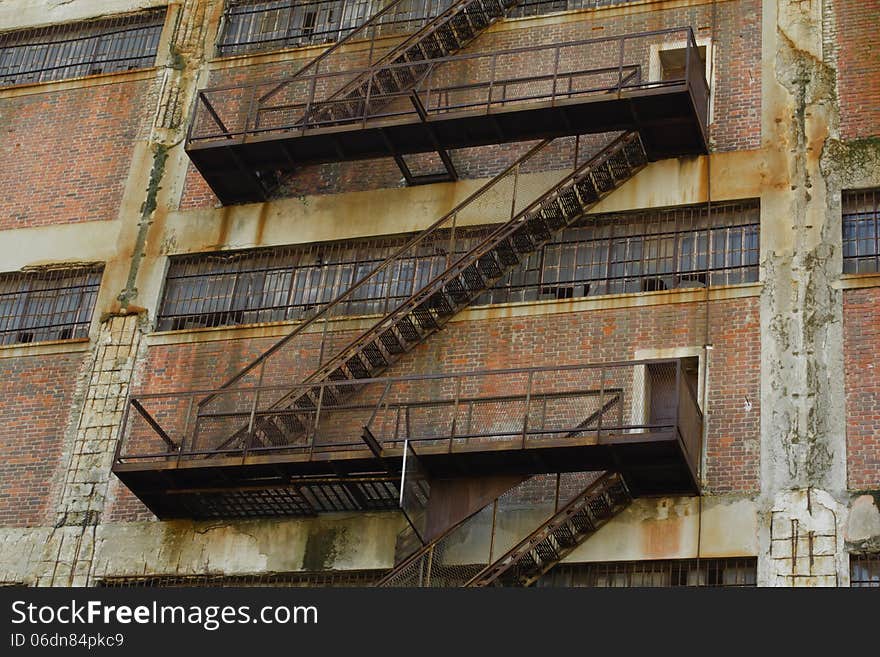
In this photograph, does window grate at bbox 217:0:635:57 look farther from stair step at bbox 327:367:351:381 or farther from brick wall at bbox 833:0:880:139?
stair step at bbox 327:367:351:381

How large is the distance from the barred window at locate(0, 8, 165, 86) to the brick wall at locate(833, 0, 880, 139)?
12140 mm

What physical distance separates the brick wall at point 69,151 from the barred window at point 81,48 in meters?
0.78

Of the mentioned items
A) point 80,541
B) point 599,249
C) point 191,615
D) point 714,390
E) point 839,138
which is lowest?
point 191,615

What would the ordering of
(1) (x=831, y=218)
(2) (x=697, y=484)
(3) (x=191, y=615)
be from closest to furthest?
A: (3) (x=191, y=615), (2) (x=697, y=484), (1) (x=831, y=218)

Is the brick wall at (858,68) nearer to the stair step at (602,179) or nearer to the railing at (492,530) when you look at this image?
the stair step at (602,179)

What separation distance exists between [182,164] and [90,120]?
2384 mm

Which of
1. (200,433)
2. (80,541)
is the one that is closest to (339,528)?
(200,433)

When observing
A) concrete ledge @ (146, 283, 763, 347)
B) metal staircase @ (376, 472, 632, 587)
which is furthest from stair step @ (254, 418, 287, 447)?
metal staircase @ (376, 472, 632, 587)

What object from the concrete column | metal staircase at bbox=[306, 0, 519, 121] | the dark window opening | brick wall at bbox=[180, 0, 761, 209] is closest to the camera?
the concrete column

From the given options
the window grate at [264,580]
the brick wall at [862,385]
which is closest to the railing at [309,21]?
the brick wall at [862,385]

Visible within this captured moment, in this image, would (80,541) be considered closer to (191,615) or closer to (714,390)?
(191,615)

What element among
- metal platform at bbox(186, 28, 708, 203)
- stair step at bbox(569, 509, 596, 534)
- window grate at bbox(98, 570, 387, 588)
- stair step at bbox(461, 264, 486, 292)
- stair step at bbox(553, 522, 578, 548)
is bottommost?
window grate at bbox(98, 570, 387, 588)

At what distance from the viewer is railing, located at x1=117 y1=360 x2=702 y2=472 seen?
22891 mm

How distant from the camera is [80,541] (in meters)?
25.7
